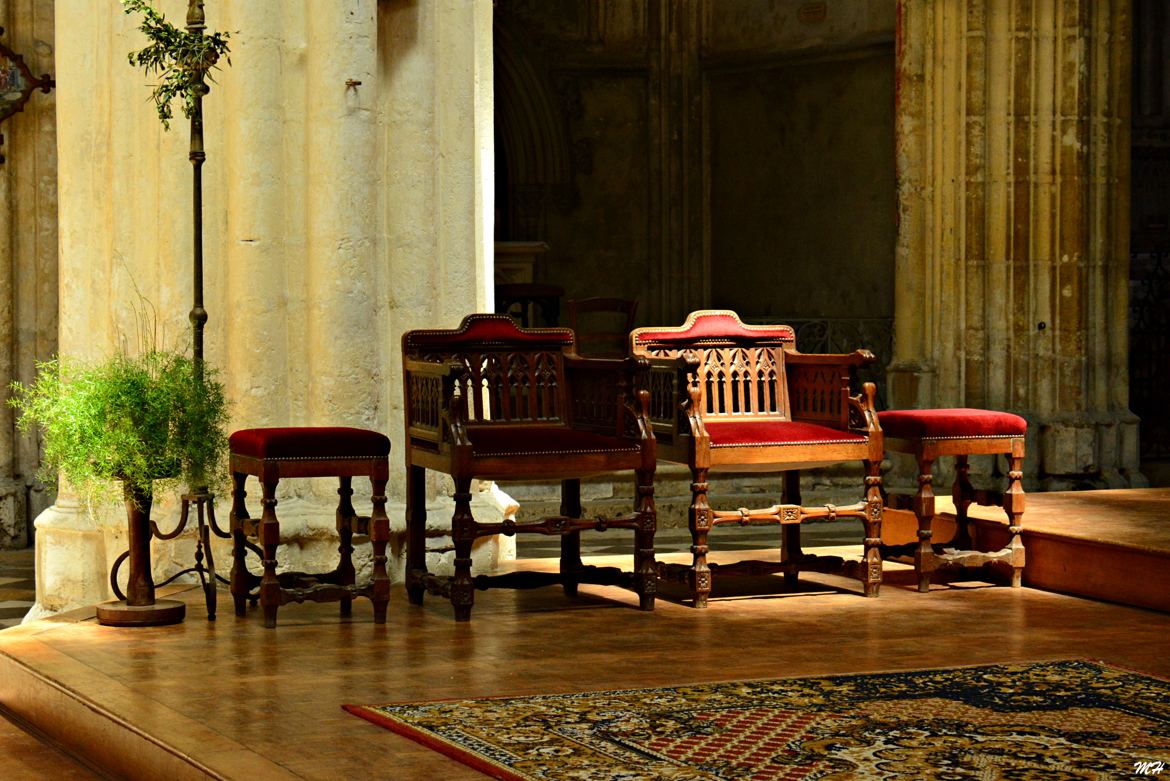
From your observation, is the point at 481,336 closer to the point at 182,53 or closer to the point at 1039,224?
the point at 182,53

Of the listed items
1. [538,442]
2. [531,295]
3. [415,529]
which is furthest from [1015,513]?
[531,295]

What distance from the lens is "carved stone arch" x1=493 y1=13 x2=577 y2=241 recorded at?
577 inches

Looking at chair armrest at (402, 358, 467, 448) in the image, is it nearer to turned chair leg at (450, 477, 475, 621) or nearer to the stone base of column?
turned chair leg at (450, 477, 475, 621)

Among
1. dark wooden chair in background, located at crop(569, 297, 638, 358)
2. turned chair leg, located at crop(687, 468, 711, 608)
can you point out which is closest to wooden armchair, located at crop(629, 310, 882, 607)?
turned chair leg, located at crop(687, 468, 711, 608)

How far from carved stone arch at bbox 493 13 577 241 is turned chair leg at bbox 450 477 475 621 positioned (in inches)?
371

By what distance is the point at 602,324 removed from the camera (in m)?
15.1

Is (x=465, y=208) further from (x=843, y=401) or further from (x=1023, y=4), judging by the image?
(x=1023, y=4)

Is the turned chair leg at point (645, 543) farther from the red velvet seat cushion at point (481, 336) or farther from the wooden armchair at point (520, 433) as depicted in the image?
the red velvet seat cushion at point (481, 336)

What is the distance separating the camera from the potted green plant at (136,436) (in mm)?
5355

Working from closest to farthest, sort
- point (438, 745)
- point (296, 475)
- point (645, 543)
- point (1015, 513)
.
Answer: point (438, 745), point (296, 475), point (645, 543), point (1015, 513)

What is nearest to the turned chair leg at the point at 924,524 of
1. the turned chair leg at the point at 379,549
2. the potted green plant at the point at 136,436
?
the turned chair leg at the point at 379,549

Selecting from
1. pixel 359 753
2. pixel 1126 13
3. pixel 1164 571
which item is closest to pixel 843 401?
pixel 1164 571

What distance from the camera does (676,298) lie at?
A: 1492cm

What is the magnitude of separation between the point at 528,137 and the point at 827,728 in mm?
11193
